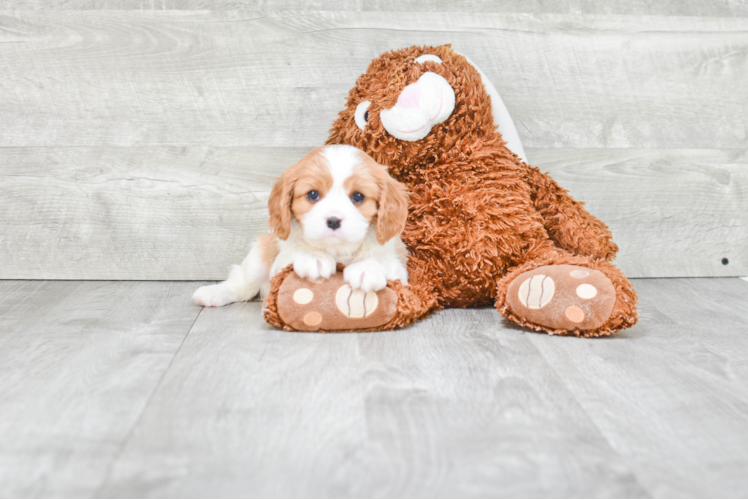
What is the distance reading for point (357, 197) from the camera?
44.8 inches

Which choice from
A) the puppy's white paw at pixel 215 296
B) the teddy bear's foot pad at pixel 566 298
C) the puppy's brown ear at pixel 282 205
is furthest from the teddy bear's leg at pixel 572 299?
the puppy's white paw at pixel 215 296

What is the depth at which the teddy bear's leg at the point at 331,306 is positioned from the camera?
1.15 meters

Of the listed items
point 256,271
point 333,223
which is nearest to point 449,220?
point 333,223

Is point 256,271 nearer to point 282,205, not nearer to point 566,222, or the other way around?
point 282,205

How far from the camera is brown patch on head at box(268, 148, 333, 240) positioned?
1127 mm

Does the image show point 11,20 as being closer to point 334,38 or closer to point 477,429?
point 334,38

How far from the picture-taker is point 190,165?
1.58m

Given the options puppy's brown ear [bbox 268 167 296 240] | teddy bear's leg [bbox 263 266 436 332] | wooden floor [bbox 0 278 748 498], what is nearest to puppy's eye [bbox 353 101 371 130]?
puppy's brown ear [bbox 268 167 296 240]

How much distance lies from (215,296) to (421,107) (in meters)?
0.59

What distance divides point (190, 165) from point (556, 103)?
3.08 ft

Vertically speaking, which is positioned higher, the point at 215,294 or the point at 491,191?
the point at 491,191

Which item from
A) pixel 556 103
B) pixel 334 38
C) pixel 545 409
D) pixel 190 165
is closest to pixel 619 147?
pixel 556 103

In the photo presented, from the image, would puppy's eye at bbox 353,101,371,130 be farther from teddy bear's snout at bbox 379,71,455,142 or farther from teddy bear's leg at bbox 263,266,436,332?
teddy bear's leg at bbox 263,266,436,332

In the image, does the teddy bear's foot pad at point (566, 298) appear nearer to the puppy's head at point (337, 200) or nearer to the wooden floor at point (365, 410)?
the wooden floor at point (365, 410)
